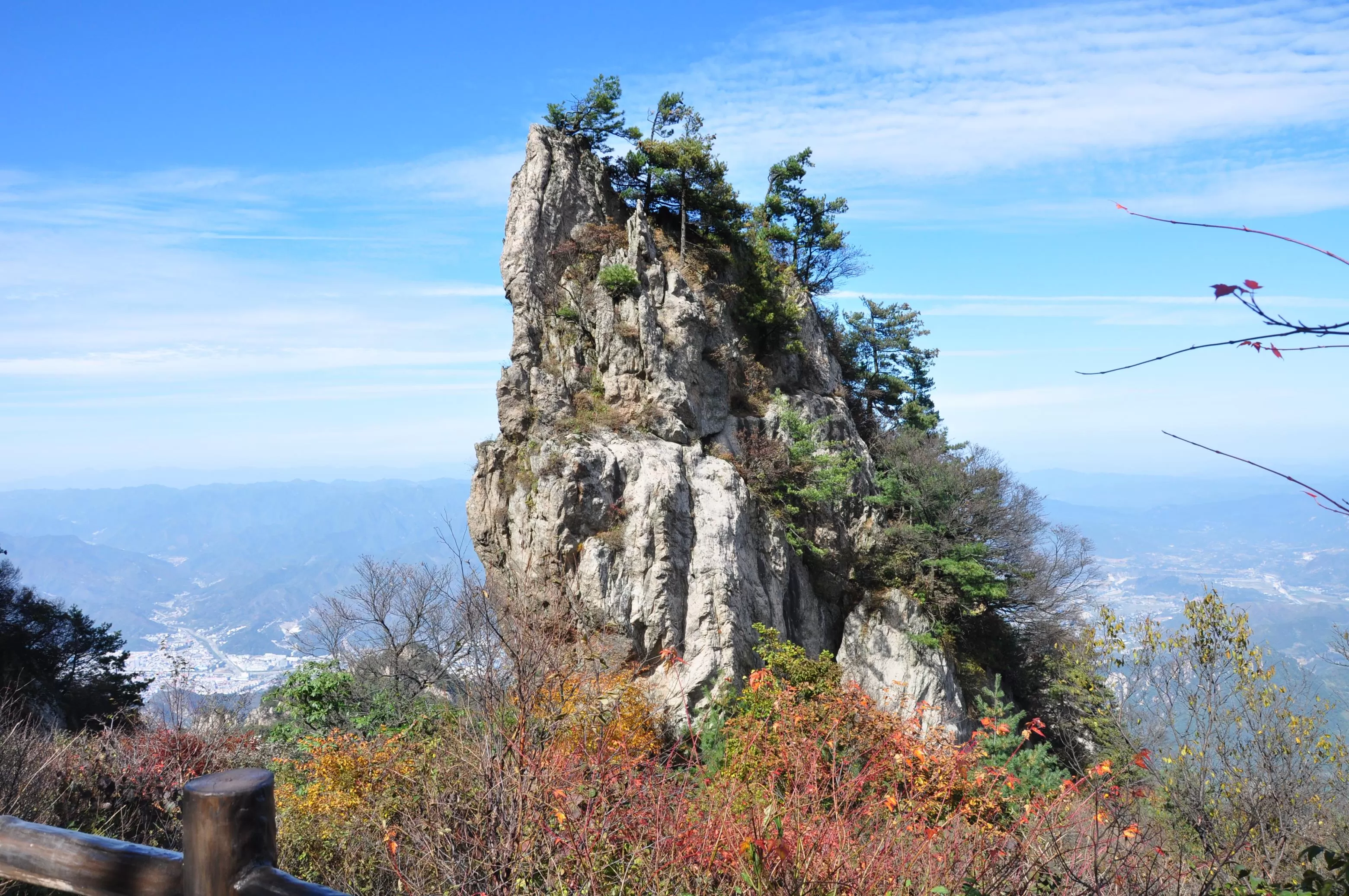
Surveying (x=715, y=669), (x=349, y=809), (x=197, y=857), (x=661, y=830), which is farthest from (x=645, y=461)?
(x=197, y=857)

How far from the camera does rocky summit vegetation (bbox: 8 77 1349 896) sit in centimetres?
524

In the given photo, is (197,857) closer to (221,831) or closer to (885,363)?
(221,831)

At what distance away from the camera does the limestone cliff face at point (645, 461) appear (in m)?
17.8

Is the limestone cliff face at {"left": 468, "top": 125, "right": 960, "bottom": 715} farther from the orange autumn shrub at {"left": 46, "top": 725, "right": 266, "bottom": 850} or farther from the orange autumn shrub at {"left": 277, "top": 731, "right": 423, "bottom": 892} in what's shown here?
the orange autumn shrub at {"left": 46, "top": 725, "right": 266, "bottom": 850}

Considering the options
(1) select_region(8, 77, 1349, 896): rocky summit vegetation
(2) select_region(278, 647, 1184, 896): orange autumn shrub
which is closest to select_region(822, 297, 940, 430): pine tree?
Result: (1) select_region(8, 77, 1349, 896): rocky summit vegetation

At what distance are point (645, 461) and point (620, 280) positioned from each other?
535 centimetres

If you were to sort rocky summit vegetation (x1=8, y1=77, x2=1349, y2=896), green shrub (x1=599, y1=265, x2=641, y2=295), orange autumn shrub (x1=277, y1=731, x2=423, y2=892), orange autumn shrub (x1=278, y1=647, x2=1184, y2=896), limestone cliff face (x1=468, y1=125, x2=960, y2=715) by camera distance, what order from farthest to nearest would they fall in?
green shrub (x1=599, y1=265, x2=641, y2=295)
limestone cliff face (x1=468, y1=125, x2=960, y2=715)
orange autumn shrub (x1=277, y1=731, x2=423, y2=892)
rocky summit vegetation (x1=8, y1=77, x2=1349, y2=896)
orange autumn shrub (x1=278, y1=647, x2=1184, y2=896)

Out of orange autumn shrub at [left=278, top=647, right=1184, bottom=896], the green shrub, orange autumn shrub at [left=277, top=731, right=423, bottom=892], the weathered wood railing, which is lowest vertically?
orange autumn shrub at [left=277, top=731, right=423, bottom=892]

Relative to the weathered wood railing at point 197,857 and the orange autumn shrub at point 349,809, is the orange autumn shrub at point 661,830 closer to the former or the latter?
the orange autumn shrub at point 349,809

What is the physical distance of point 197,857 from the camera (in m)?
2.31

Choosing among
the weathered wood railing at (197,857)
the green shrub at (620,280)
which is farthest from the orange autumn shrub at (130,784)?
the green shrub at (620,280)

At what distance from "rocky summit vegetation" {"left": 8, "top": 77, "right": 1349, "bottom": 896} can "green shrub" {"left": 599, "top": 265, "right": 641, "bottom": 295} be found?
14.4 inches

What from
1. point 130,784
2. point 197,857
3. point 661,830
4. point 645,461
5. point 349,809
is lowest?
point 349,809

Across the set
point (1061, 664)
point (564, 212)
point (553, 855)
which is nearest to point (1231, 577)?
point (1061, 664)
